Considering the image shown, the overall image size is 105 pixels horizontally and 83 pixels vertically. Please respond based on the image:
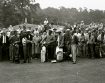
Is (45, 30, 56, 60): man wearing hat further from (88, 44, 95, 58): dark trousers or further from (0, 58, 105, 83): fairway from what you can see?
(88, 44, 95, 58): dark trousers

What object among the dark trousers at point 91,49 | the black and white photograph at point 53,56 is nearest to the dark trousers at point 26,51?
the black and white photograph at point 53,56

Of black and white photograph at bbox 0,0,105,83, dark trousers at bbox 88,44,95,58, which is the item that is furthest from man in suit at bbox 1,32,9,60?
dark trousers at bbox 88,44,95,58

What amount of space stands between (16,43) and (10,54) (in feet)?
3.24

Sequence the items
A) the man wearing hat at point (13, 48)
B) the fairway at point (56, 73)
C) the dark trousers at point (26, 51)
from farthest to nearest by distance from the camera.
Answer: the man wearing hat at point (13, 48) → the dark trousers at point (26, 51) → the fairway at point (56, 73)

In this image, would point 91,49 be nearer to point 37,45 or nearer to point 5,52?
point 37,45

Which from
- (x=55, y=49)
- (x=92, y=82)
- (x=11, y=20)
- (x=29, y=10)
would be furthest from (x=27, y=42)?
(x=29, y=10)

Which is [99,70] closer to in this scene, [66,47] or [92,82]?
[92,82]

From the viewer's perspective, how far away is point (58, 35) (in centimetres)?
1614

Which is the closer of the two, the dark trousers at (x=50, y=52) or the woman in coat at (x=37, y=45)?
the dark trousers at (x=50, y=52)

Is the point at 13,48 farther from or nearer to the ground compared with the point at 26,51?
farther from the ground

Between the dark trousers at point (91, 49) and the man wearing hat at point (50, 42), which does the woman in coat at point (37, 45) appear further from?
the dark trousers at point (91, 49)

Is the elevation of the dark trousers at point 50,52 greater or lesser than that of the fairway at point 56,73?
greater

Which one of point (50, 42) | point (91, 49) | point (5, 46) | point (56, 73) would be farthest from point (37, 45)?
→ point (56, 73)

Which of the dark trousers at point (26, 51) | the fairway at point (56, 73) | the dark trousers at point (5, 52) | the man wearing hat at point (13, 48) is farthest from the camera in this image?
the dark trousers at point (5, 52)
